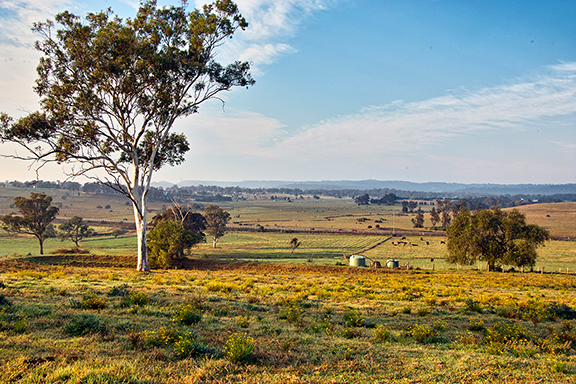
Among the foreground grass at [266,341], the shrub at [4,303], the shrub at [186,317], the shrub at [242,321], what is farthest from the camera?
the shrub at [4,303]

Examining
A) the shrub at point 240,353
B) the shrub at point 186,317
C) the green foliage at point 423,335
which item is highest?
the shrub at point 240,353

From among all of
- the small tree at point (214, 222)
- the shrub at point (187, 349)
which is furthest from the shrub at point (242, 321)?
the small tree at point (214, 222)

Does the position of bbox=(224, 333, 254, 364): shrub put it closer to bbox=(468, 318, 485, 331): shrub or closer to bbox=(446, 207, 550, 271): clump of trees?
bbox=(468, 318, 485, 331): shrub

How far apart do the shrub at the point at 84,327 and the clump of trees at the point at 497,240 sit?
1683 inches

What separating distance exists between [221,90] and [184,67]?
3707 mm

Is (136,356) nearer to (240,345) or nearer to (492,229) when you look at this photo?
(240,345)

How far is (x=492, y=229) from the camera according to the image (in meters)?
42.3

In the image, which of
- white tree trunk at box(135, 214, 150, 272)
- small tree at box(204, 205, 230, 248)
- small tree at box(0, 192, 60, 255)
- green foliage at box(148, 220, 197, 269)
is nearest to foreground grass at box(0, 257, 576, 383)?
white tree trunk at box(135, 214, 150, 272)

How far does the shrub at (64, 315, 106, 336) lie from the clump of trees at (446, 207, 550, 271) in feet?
140

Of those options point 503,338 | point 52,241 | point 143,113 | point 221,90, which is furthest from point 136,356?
point 52,241

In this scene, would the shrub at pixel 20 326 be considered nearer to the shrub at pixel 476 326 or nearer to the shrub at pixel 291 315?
the shrub at pixel 291 315

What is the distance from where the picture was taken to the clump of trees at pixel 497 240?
40456 millimetres

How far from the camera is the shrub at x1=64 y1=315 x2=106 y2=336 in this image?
8281mm

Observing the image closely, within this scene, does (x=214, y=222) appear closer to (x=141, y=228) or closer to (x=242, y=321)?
(x=141, y=228)
